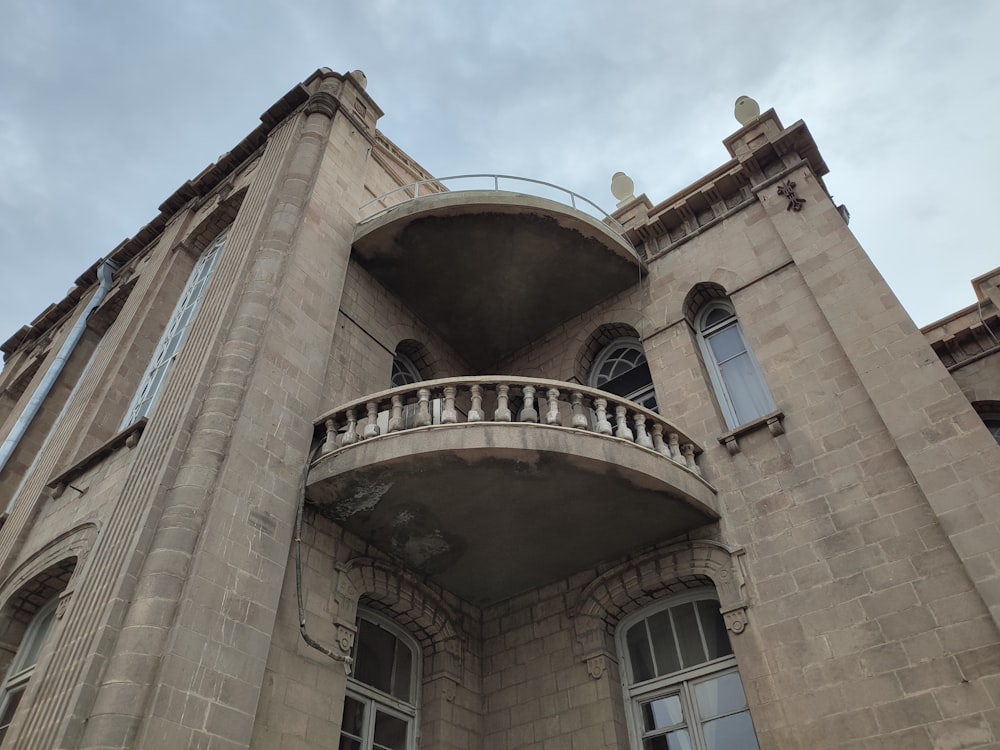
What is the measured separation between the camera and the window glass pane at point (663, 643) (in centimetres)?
877

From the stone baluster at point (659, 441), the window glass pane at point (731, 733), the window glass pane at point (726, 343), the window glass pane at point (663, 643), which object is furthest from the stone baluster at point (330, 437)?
the window glass pane at point (726, 343)

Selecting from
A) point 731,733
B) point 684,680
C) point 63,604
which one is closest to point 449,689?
point 684,680

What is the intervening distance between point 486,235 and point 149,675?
26.2 ft

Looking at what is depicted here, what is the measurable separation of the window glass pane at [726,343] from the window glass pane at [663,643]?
3.94m

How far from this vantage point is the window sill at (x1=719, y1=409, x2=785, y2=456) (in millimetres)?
9109

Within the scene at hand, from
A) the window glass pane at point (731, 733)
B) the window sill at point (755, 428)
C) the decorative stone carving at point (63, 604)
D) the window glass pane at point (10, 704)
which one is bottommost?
the window glass pane at point (731, 733)

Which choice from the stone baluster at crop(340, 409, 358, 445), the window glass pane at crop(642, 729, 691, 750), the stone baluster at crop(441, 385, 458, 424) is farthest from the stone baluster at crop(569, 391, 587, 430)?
the window glass pane at crop(642, 729, 691, 750)

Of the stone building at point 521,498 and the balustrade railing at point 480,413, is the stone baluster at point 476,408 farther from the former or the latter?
the stone building at point 521,498

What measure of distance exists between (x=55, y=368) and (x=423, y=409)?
10354 millimetres

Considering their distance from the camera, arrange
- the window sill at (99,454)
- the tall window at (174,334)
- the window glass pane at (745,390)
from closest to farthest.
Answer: the window sill at (99,454)
the window glass pane at (745,390)
the tall window at (174,334)

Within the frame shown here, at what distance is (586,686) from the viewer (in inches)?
343

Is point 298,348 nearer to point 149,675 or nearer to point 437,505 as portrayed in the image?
point 437,505

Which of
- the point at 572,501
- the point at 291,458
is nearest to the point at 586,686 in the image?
the point at 572,501

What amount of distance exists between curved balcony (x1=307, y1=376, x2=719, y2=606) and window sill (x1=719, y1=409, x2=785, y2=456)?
1.54 ft
